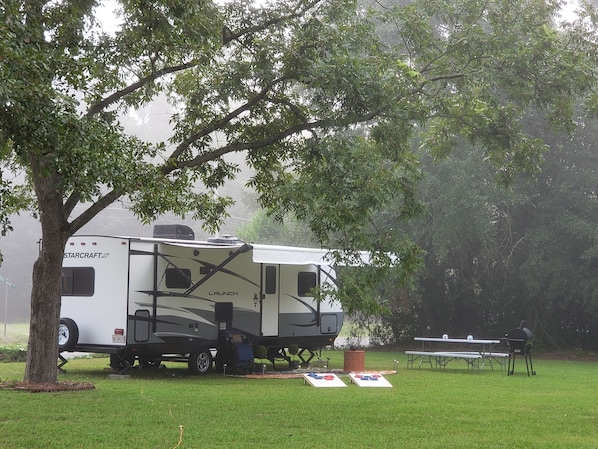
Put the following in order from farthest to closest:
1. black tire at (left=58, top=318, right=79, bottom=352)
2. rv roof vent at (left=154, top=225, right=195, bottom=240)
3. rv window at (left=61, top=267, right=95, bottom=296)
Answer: rv roof vent at (left=154, top=225, right=195, bottom=240)
rv window at (left=61, top=267, right=95, bottom=296)
black tire at (left=58, top=318, right=79, bottom=352)

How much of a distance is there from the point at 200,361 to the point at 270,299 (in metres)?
1.79

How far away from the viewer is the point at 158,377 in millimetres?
15977

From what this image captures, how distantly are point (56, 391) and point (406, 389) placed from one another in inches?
198

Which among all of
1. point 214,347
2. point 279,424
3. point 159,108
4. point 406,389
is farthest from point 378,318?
point 159,108

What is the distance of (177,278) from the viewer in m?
15.8

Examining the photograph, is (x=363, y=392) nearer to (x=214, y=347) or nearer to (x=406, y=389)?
(x=406, y=389)

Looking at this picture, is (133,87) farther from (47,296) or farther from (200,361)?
(200,361)

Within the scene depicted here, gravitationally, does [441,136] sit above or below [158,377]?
above

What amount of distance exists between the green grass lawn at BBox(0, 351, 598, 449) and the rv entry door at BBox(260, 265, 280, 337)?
180 centimetres

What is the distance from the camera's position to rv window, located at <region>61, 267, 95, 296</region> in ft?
50.8

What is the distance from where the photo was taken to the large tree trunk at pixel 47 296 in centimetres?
1280

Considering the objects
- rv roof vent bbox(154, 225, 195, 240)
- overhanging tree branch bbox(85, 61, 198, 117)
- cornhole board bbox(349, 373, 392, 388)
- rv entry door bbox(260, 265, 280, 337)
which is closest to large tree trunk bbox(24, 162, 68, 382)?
overhanging tree branch bbox(85, 61, 198, 117)

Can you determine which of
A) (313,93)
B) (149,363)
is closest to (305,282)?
(149,363)

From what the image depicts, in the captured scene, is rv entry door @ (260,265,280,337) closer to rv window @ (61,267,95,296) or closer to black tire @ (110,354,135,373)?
black tire @ (110,354,135,373)
